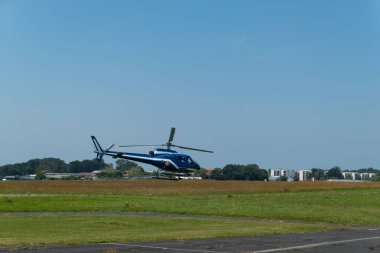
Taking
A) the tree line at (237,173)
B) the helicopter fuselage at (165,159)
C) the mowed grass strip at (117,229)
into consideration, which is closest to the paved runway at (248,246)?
the mowed grass strip at (117,229)

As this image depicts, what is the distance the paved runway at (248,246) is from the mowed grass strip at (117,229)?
4.63 ft

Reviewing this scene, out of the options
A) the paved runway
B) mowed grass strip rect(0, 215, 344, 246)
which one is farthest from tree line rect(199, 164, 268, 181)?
the paved runway

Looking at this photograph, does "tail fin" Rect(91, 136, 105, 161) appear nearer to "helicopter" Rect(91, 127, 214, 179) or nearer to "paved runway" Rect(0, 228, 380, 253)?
"helicopter" Rect(91, 127, 214, 179)

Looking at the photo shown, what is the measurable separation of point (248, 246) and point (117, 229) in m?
8.24

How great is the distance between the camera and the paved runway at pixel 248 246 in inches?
798

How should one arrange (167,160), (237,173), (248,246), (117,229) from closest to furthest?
(248,246), (117,229), (167,160), (237,173)

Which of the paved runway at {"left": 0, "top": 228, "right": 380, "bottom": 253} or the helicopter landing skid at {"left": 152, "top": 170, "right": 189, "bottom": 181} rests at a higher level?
the helicopter landing skid at {"left": 152, "top": 170, "right": 189, "bottom": 181}

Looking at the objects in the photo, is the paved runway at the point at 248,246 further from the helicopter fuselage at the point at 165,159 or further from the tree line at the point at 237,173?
the tree line at the point at 237,173

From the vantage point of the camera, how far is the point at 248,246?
72.7ft

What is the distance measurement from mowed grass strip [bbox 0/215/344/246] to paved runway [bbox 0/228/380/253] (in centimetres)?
141

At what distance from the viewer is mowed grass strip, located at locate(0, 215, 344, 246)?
2373 cm

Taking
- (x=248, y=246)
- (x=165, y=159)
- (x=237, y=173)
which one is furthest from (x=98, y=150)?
(x=237, y=173)

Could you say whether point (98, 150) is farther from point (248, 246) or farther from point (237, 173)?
point (237, 173)

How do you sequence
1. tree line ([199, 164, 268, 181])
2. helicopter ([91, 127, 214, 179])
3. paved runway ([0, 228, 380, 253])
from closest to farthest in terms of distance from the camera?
1. paved runway ([0, 228, 380, 253])
2. helicopter ([91, 127, 214, 179])
3. tree line ([199, 164, 268, 181])
